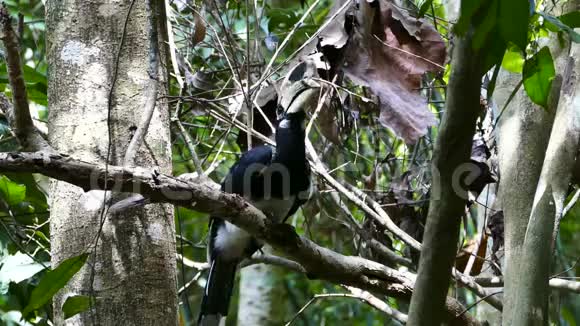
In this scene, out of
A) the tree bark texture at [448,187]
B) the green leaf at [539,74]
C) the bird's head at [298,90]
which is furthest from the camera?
the bird's head at [298,90]

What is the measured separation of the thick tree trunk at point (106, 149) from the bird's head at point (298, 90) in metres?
0.41

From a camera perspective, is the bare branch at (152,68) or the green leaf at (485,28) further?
the bare branch at (152,68)

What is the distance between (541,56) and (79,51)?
3.95 ft

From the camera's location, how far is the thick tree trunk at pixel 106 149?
180cm

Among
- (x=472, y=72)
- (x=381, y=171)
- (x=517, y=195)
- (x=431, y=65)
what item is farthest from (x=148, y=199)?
(x=381, y=171)

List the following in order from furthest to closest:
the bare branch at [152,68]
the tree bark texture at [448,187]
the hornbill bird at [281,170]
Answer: the hornbill bird at [281,170] < the bare branch at [152,68] < the tree bark texture at [448,187]

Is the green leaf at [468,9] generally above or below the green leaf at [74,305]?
above

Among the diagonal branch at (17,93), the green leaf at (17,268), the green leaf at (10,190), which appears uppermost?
the diagonal branch at (17,93)

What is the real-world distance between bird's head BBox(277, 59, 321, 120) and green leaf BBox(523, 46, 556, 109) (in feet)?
3.24

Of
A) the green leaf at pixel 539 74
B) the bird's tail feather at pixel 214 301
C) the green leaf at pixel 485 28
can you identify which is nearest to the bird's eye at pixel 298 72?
the bird's tail feather at pixel 214 301

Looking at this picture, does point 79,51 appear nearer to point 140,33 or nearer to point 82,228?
point 140,33

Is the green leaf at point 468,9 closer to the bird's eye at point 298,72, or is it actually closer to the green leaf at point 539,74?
the green leaf at point 539,74

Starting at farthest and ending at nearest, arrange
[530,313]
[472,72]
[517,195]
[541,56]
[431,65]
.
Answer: [431,65] < [517,195] < [530,313] < [541,56] < [472,72]

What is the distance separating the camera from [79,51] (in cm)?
197
